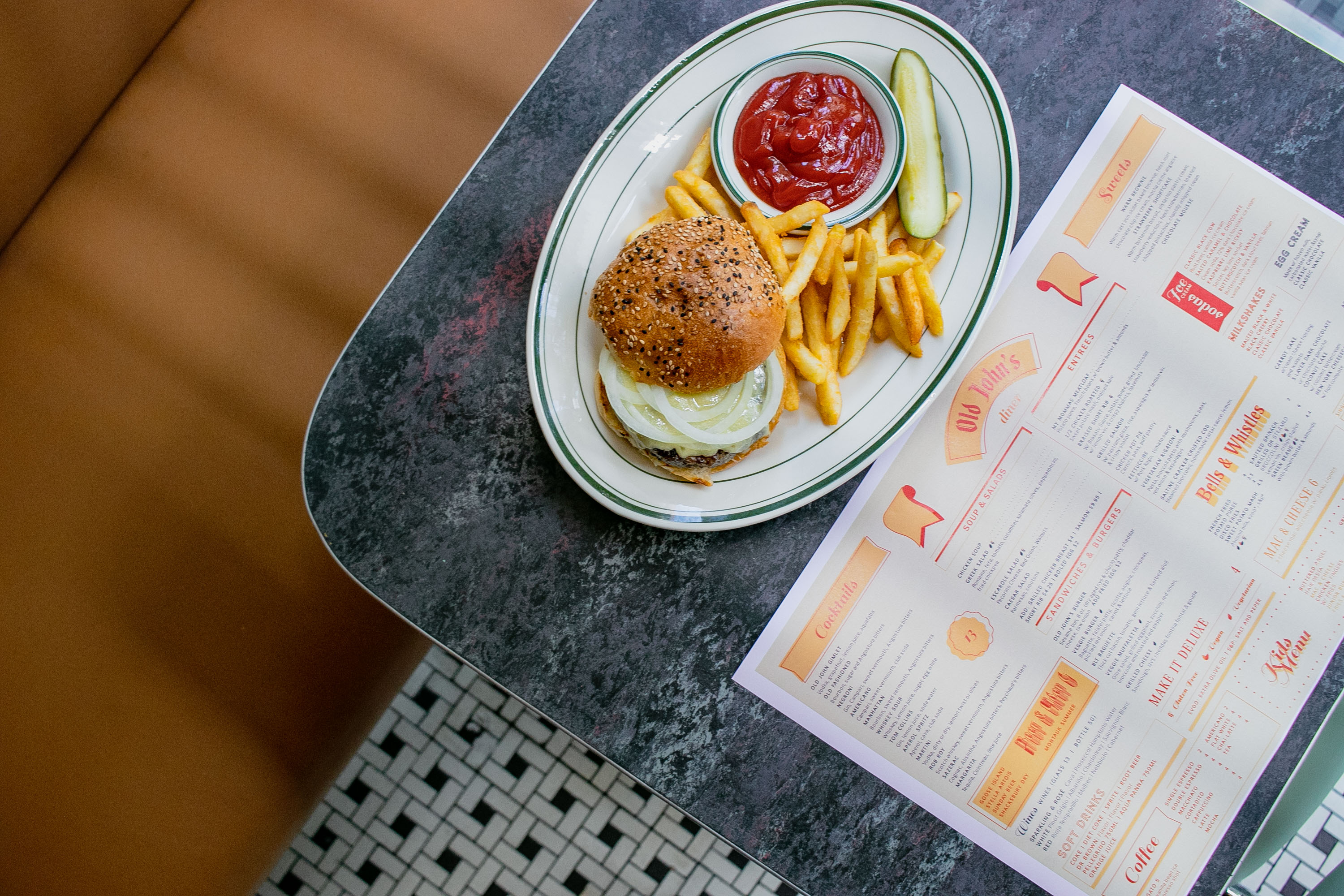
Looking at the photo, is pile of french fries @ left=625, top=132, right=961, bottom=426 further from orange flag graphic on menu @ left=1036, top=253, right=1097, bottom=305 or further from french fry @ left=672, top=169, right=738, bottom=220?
orange flag graphic on menu @ left=1036, top=253, right=1097, bottom=305

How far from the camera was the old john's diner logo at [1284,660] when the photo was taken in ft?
5.16

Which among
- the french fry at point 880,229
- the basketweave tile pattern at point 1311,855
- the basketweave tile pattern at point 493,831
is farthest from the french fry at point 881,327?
the basketweave tile pattern at point 1311,855

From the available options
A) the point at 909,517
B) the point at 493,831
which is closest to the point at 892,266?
the point at 909,517

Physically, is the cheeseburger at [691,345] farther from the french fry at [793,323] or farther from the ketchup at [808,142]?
the ketchup at [808,142]

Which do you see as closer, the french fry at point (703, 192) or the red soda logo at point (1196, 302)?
the french fry at point (703, 192)

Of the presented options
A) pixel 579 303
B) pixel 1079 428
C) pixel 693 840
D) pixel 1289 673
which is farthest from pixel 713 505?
pixel 693 840

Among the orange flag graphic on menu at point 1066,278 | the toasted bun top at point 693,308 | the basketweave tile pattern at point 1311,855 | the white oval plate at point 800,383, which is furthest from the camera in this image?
the basketweave tile pattern at point 1311,855

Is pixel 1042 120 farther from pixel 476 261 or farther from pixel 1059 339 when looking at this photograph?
pixel 476 261

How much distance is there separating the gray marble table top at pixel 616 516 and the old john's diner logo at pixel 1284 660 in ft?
0.24

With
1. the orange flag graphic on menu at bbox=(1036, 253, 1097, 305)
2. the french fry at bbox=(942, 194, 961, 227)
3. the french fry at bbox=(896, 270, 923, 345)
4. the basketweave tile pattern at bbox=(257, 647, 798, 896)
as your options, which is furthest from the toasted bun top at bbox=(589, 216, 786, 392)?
the basketweave tile pattern at bbox=(257, 647, 798, 896)

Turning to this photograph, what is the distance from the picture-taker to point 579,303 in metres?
1.51

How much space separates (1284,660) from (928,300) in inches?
39.3

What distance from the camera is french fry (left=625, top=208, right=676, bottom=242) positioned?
1.54m

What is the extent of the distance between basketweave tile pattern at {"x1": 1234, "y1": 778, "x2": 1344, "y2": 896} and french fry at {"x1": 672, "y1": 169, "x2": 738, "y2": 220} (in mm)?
2430
